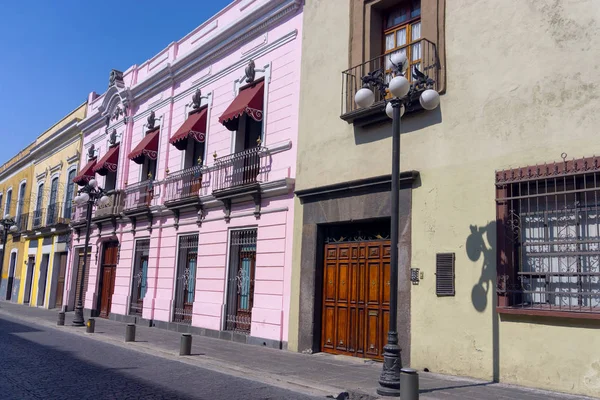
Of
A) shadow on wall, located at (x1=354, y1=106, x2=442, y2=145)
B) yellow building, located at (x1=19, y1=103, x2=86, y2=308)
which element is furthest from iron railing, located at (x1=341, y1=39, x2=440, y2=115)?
yellow building, located at (x1=19, y1=103, x2=86, y2=308)

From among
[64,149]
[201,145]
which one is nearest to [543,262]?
[201,145]

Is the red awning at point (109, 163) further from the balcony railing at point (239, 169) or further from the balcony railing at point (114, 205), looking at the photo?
the balcony railing at point (239, 169)

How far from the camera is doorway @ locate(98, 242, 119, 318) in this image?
20406mm

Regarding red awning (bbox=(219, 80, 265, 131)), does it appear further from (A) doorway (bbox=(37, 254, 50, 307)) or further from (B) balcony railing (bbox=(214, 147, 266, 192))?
(A) doorway (bbox=(37, 254, 50, 307))

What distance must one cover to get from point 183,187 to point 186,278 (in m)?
2.74

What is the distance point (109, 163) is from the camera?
2075 cm

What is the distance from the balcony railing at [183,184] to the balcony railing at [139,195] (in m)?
1.12

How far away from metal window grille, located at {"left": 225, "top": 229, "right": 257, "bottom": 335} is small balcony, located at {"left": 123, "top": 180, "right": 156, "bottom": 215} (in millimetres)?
4926

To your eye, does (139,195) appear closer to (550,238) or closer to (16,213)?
(550,238)

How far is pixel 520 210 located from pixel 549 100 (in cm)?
168

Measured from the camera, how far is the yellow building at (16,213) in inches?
1239

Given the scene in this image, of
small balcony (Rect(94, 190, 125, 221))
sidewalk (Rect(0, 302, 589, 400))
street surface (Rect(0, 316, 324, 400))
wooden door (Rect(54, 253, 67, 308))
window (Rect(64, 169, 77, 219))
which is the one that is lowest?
street surface (Rect(0, 316, 324, 400))

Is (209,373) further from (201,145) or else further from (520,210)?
(201,145)

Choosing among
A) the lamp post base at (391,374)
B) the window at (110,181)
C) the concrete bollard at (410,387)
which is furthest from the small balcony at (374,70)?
the window at (110,181)
